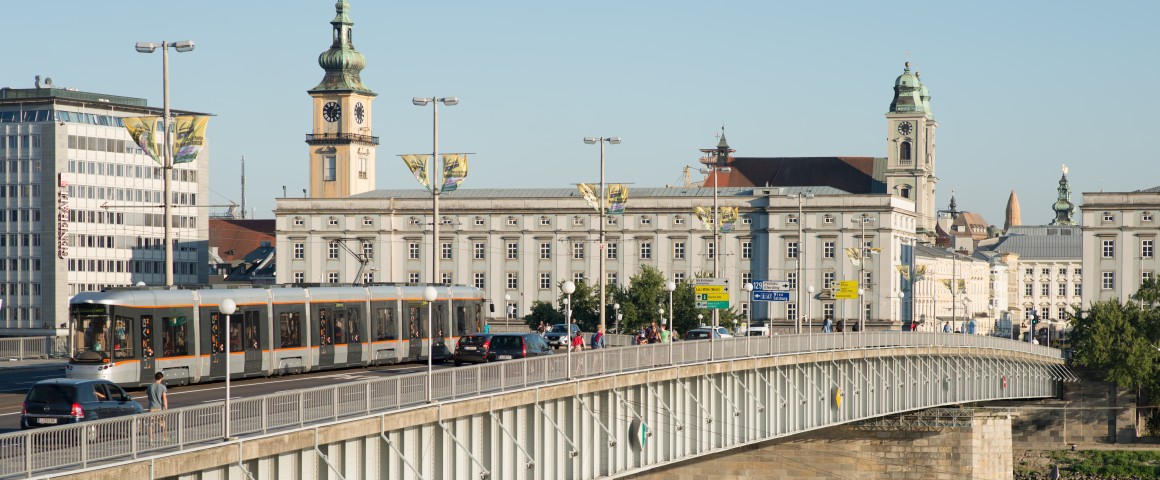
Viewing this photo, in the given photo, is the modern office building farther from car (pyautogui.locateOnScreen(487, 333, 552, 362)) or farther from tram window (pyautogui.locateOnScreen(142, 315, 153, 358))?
tram window (pyautogui.locateOnScreen(142, 315, 153, 358))

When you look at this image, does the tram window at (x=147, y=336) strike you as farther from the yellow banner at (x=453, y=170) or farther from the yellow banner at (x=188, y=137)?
the yellow banner at (x=453, y=170)

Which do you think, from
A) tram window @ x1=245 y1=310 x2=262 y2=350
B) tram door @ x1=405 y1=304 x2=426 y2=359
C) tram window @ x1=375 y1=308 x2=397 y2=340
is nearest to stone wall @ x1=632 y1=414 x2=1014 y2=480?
tram door @ x1=405 y1=304 x2=426 y2=359

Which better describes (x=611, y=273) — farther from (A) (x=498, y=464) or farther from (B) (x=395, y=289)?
(A) (x=498, y=464)

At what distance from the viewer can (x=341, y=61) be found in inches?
7569

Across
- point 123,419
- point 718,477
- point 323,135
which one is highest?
point 323,135

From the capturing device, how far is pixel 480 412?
38.0m

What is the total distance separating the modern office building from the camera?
159m

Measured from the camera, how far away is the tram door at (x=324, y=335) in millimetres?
53594

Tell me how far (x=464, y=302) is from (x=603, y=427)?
64.9ft

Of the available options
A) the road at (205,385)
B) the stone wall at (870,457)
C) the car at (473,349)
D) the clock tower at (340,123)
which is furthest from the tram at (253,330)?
the clock tower at (340,123)

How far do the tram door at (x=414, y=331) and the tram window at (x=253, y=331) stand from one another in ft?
31.2

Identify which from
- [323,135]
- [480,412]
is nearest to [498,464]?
[480,412]

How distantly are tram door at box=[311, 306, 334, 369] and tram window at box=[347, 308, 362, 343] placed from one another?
39.3 inches

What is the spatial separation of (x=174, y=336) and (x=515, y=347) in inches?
539
